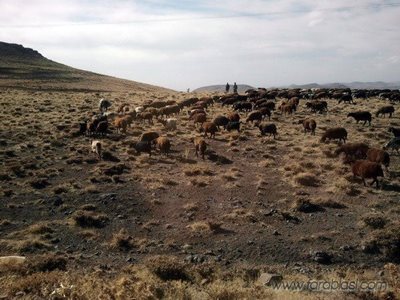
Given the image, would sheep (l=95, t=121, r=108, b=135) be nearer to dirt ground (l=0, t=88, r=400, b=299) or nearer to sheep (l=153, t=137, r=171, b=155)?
dirt ground (l=0, t=88, r=400, b=299)

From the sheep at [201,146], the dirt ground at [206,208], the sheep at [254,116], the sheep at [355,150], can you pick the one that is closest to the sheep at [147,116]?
the dirt ground at [206,208]

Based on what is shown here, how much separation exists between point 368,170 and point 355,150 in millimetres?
4067

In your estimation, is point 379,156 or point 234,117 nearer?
point 379,156

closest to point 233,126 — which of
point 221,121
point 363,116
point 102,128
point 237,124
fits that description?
point 237,124

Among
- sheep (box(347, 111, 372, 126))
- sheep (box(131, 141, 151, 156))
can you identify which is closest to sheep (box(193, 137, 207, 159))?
sheep (box(131, 141, 151, 156))

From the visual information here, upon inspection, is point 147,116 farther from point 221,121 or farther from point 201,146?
point 201,146

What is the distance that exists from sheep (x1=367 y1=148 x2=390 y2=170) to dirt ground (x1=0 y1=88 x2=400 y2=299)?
66 centimetres

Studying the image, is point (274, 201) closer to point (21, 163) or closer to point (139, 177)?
point (139, 177)

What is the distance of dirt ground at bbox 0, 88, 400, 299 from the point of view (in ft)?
43.5

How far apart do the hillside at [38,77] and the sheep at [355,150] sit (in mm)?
61268

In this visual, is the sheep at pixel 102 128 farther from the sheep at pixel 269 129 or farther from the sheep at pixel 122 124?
the sheep at pixel 269 129

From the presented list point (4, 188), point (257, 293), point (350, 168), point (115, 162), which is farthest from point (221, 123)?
point (257, 293)

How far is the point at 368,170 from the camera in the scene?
18578 millimetres

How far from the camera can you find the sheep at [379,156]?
20.0m
